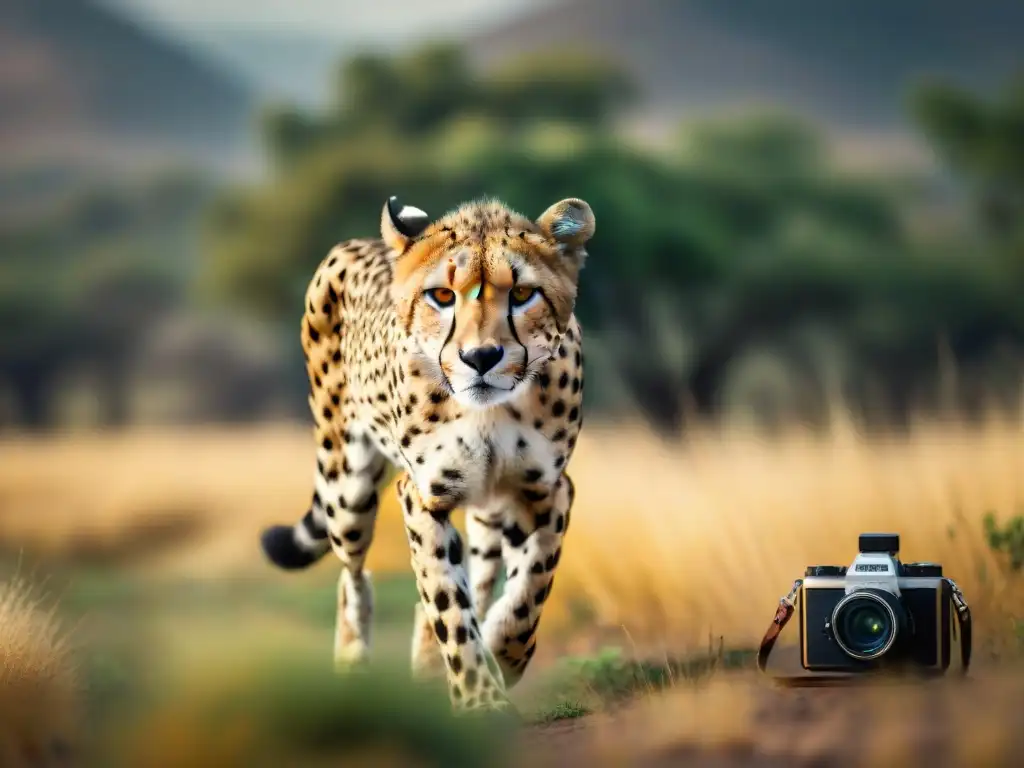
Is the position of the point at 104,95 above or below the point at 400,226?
above

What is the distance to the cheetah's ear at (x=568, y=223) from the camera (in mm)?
5199

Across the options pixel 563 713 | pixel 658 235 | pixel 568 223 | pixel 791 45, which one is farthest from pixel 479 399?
pixel 791 45

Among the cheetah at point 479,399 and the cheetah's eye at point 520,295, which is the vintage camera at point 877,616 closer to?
the cheetah at point 479,399

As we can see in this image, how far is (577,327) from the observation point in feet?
18.3

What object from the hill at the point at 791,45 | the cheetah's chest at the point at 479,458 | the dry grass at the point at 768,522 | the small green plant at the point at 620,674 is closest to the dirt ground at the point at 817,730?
the small green plant at the point at 620,674

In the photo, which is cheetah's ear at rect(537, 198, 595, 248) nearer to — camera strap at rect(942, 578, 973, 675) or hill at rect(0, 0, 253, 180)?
camera strap at rect(942, 578, 973, 675)

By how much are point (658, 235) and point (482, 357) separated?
790 inches

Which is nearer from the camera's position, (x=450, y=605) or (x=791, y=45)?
(x=450, y=605)

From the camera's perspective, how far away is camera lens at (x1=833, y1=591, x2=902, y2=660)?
15.2 feet

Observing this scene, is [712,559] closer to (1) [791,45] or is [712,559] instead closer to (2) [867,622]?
(2) [867,622]

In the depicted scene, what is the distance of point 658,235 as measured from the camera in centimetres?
2462

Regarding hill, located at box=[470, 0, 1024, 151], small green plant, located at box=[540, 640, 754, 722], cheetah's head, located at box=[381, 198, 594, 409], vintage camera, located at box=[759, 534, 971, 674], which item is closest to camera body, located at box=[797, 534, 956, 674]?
vintage camera, located at box=[759, 534, 971, 674]

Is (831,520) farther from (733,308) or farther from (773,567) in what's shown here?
(733,308)

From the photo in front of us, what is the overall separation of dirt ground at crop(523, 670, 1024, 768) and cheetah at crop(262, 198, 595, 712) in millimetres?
561
